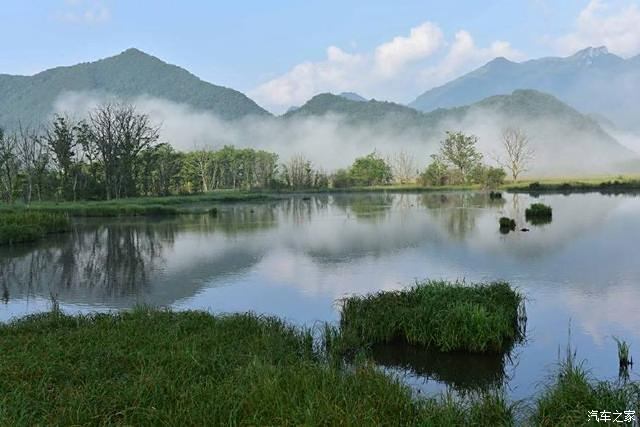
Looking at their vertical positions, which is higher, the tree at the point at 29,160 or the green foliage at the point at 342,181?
the tree at the point at 29,160

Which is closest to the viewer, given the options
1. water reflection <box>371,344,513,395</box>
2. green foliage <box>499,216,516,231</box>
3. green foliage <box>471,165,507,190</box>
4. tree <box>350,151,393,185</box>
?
water reflection <box>371,344,513,395</box>

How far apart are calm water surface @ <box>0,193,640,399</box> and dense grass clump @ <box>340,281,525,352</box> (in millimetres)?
355

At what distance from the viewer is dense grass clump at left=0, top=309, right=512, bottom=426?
6281 millimetres

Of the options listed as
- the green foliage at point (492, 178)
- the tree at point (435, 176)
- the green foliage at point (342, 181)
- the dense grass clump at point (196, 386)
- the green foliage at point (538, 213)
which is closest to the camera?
the dense grass clump at point (196, 386)

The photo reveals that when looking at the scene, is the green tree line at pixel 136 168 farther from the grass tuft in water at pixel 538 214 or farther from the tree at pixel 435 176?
the grass tuft in water at pixel 538 214

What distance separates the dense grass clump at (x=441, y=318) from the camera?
34.5 ft

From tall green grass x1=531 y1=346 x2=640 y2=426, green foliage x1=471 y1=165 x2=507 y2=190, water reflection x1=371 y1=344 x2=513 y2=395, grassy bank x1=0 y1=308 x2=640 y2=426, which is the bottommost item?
water reflection x1=371 y1=344 x2=513 y2=395

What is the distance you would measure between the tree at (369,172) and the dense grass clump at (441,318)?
93.1 m

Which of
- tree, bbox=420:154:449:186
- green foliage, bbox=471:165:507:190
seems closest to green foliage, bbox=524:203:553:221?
green foliage, bbox=471:165:507:190

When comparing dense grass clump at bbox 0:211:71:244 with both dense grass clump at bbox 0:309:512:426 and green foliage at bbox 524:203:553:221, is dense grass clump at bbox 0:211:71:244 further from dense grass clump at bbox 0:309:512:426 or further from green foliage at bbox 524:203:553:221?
green foliage at bbox 524:203:553:221

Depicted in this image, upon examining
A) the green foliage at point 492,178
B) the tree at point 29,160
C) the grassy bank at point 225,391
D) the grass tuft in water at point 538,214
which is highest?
the tree at point 29,160

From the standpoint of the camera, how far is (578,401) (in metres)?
6.92

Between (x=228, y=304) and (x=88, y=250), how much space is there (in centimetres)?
1485

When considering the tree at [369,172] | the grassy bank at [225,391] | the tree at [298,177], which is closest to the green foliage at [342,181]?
the tree at [369,172]
